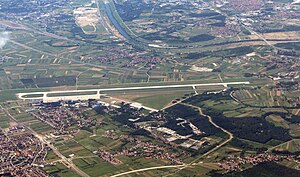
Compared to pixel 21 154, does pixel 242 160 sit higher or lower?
lower

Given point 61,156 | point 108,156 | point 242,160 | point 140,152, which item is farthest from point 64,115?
point 242,160

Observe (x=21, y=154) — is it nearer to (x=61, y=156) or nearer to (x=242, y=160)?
(x=61, y=156)

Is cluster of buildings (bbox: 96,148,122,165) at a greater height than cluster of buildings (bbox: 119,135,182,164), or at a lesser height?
lesser

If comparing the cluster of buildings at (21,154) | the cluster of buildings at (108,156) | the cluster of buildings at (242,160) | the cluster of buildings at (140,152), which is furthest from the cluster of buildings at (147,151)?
the cluster of buildings at (21,154)

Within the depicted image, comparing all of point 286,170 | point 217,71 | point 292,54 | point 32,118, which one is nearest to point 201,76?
point 217,71

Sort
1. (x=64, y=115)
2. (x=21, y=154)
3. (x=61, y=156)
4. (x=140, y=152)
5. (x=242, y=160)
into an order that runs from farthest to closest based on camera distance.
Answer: (x=64, y=115), (x=21, y=154), (x=61, y=156), (x=140, y=152), (x=242, y=160)

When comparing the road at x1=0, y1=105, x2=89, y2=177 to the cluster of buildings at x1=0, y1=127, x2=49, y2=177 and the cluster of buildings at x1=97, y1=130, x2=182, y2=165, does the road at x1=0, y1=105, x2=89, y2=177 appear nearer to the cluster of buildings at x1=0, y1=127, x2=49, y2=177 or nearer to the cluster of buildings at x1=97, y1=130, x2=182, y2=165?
the cluster of buildings at x1=0, y1=127, x2=49, y2=177

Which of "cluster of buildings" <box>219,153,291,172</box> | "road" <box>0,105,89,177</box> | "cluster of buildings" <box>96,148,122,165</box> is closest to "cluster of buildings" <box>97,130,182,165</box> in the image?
"cluster of buildings" <box>96,148,122,165</box>

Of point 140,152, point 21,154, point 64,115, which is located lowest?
point 140,152
